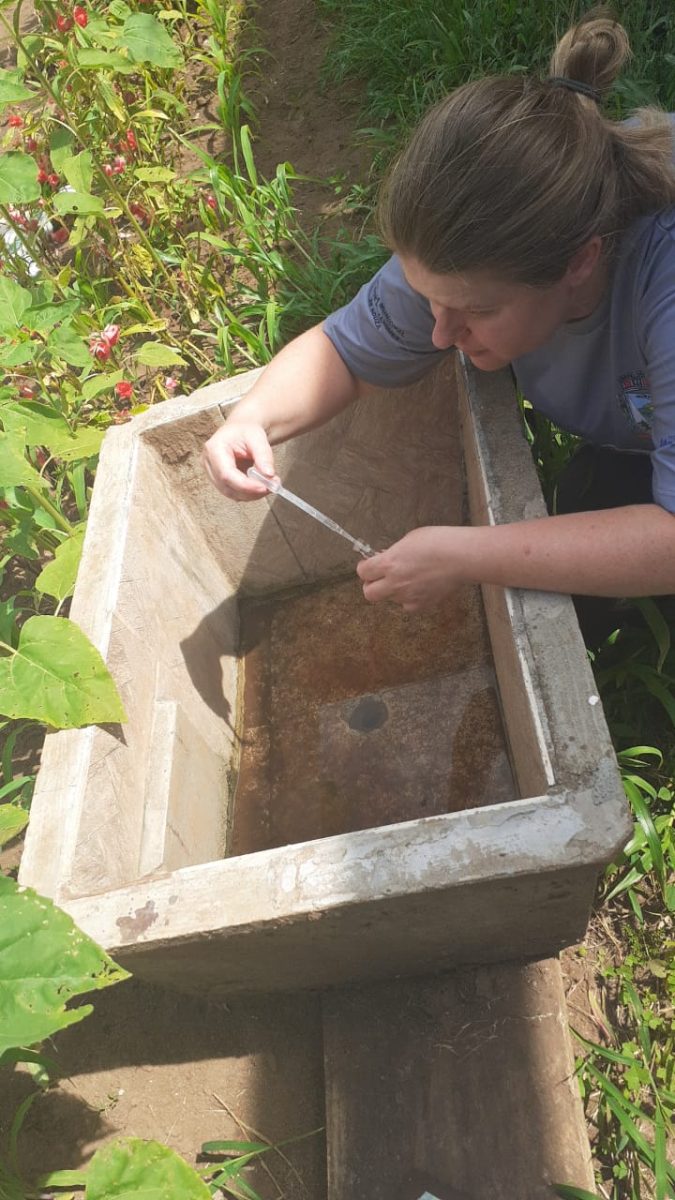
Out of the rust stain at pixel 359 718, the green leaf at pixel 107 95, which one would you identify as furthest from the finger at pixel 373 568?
the green leaf at pixel 107 95

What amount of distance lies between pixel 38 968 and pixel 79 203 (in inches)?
74.5

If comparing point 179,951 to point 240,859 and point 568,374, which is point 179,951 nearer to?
point 240,859

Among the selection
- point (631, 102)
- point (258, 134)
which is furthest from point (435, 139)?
point (258, 134)

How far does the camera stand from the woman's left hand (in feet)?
4.13

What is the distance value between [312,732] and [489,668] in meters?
0.41

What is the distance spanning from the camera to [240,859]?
3.84 ft

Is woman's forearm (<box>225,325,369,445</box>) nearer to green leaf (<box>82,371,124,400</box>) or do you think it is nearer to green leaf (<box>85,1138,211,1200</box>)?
green leaf (<box>82,371,124,400</box>)

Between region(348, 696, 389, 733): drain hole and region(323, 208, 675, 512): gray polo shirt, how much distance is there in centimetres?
69

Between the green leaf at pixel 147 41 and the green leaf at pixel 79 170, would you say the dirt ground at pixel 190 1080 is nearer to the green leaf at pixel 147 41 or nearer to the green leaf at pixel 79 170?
the green leaf at pixel 79 170

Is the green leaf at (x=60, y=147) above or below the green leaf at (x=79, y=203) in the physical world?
above

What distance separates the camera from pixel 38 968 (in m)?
0.90

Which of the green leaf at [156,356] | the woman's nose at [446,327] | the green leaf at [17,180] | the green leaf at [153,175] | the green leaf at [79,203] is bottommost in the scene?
the green leaf at [156,356]

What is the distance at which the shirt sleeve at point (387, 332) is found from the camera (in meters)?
1.42

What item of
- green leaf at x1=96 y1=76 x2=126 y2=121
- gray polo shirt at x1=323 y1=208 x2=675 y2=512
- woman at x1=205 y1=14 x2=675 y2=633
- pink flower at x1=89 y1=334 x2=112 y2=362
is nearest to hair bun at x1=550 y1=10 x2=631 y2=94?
woman at x1=205 y1=14 x2=675 y2=633
